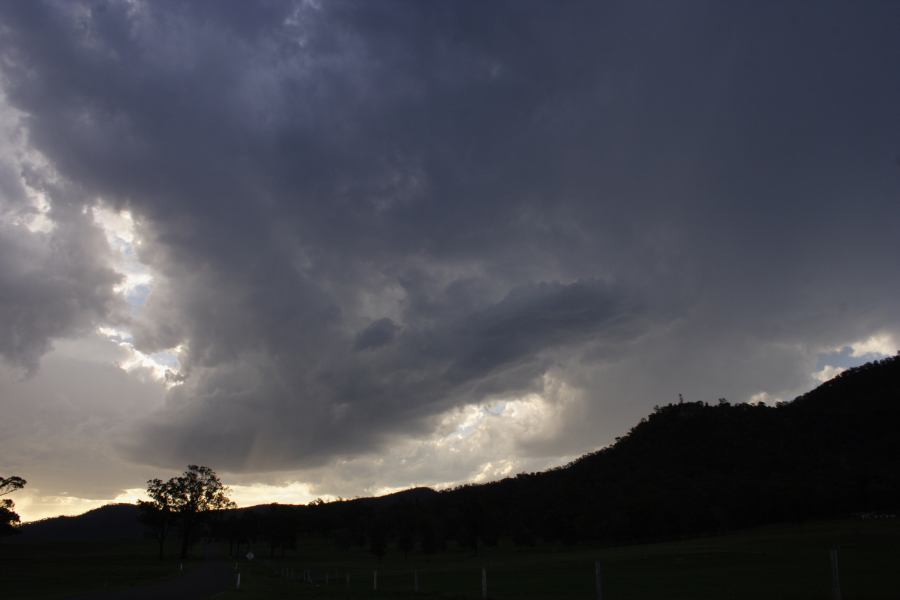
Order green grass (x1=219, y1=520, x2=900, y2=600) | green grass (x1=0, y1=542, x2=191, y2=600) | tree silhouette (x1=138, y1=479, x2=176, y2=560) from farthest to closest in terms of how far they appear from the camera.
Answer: tree silhouette (x1=138, y1=479, x2=176, y2=560) < green grass (x1=0, y1=542, x2=191, y2=600) < green grass (x1=219, y1=520, x2=900, y2=600)

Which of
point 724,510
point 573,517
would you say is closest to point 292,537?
point 573,517

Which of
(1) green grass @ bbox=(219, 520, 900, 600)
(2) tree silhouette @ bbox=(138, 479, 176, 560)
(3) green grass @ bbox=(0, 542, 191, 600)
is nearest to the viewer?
(1) green grass @ bbox=(219, 520, 900, 600)

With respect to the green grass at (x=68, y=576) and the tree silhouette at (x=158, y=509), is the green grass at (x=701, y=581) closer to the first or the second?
the green grass at (x=68, y=576)

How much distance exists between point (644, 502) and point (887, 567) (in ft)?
355

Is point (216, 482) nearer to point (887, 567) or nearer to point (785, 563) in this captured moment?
point (785, 563)

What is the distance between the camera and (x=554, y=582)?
191 ft

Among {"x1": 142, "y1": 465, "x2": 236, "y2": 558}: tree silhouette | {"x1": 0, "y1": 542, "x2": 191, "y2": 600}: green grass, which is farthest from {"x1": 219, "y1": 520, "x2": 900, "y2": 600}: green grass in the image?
{"x1": 142, "y1": 465, "x2": 236, "y2": 558}: tree silhouette

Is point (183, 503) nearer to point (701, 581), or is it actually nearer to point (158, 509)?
point (158, 509)

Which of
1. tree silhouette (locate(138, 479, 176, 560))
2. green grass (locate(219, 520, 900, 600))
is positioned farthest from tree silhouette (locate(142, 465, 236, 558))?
green grass (locate(219, 520, 900, 600))

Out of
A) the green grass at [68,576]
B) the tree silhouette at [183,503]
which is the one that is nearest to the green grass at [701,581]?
the green grass at [68,576]

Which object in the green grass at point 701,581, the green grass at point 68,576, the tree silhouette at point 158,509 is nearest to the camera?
the green grass at point 701,581

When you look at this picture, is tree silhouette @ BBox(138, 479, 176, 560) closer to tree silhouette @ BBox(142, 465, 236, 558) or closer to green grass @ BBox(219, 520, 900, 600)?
tree silhouette @ BBox(142, 465, 236, 558)

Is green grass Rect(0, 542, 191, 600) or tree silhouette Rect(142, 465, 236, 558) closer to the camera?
green grass Rect(0, 542, 191, 600)

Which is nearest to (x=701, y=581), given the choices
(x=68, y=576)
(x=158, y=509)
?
(x=68, y=576)
